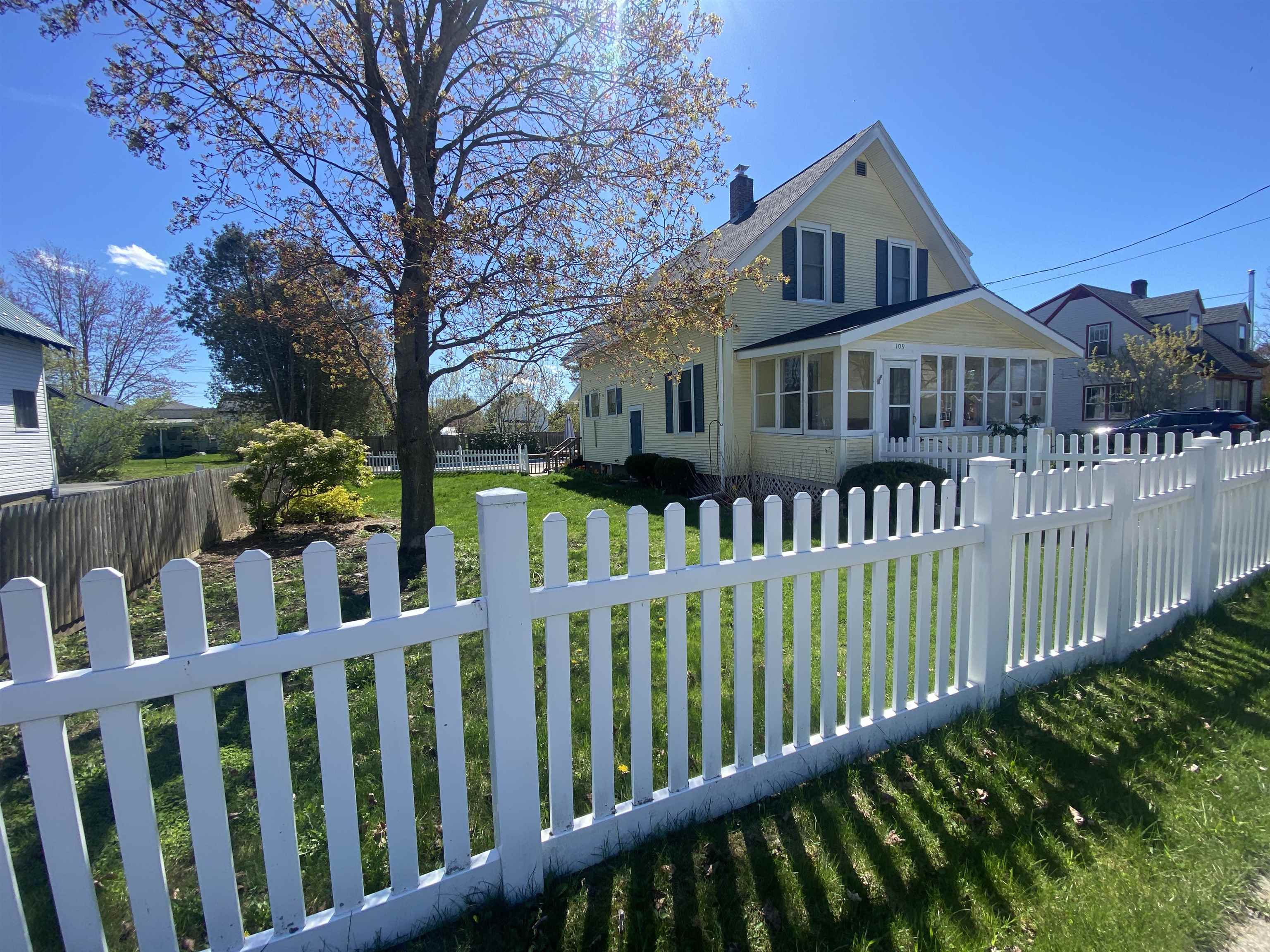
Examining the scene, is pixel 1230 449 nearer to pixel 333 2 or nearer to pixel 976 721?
pixel 976 721

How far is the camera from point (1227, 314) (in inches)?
1353

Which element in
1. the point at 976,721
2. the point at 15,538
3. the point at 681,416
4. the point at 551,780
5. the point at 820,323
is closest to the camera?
the point at 551,780

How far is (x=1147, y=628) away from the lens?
412 centimetres

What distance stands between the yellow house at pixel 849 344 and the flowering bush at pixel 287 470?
5.28 metres

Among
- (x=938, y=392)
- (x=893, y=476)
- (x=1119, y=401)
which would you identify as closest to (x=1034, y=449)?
(x=893, y=476)

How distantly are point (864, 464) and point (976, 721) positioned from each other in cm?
865

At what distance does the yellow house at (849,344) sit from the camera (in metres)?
11.7

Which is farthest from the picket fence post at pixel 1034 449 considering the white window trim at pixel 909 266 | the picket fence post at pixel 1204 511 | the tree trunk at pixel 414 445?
the tree trunk at pixel 414 445

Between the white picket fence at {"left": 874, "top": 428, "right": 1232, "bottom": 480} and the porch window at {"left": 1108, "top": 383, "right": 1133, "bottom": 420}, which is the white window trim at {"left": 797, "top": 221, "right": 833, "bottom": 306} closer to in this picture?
the white picket fence at {"left": 874, "top": 428, "right": 1232, "bottom": 480}

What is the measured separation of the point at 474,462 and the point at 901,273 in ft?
53.1

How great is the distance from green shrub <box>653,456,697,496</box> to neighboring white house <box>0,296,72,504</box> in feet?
50.2

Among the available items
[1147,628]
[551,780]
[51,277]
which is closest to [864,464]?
[1147,628]

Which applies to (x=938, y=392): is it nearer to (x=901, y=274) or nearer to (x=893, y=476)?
(x=893, y=476)

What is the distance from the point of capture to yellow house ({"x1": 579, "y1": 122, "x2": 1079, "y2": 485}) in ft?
38.3
